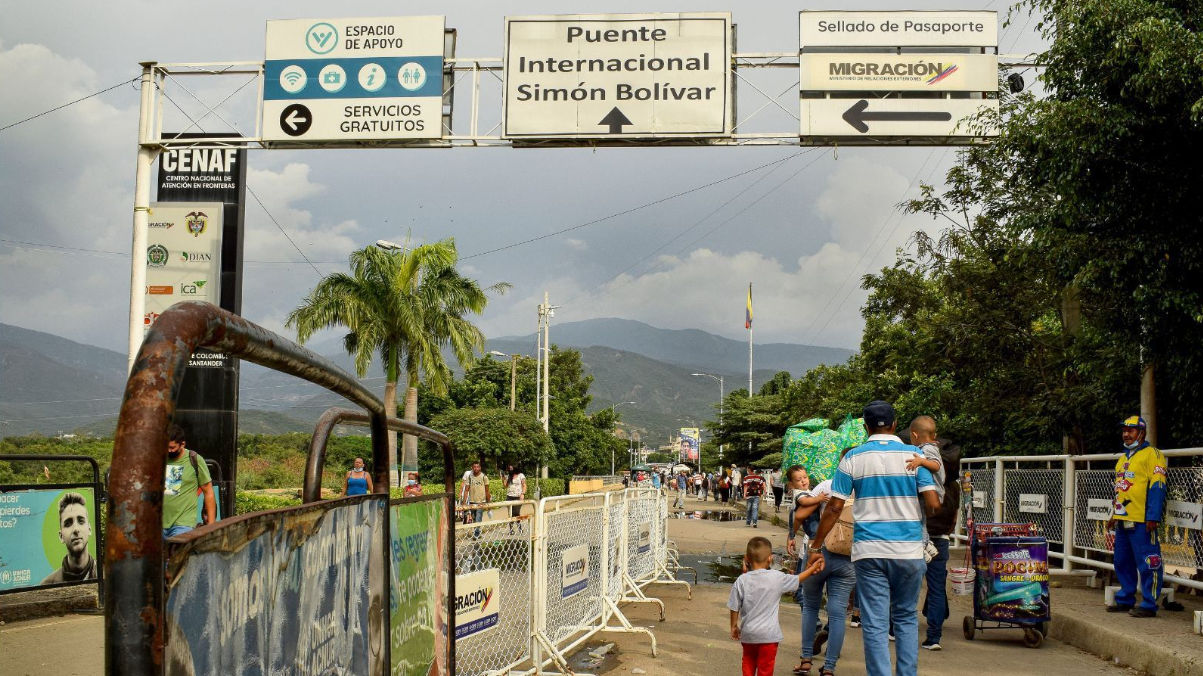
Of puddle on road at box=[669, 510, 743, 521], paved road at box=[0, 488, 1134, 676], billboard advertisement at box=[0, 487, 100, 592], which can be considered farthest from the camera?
puddle on road at box=[669, 510, 743, 521]

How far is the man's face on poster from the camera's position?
9.87 metres

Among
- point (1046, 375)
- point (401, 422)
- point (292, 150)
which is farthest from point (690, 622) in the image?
point (1046, 375)

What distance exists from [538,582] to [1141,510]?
5.79 metres

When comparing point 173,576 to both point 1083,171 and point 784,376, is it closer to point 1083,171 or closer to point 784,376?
point 1083,171

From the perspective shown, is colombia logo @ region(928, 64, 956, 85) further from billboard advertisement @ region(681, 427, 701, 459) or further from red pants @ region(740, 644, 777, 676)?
billboard advertisement @ region(681, 427, 701, 459)

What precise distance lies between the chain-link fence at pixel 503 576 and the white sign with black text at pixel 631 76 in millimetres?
7763

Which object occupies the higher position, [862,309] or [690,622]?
[862,309]

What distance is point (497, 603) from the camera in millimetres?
6965

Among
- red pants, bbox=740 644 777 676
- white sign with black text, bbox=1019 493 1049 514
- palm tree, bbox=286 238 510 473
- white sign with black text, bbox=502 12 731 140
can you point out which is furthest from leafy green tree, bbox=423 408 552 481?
red pants, bbox=740 644 777 676

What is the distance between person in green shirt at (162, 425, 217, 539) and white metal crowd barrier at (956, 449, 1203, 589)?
8.84 metres

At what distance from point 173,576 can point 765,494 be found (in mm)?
56024

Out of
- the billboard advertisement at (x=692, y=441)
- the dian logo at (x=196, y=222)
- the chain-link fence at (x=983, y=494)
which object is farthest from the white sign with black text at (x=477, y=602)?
the billboard advertisement at (x=692, y=441)

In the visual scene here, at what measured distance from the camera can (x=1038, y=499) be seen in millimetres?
14359

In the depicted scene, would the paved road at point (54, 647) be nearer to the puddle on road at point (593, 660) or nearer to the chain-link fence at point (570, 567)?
the chain-link fence at point (570, 567)
